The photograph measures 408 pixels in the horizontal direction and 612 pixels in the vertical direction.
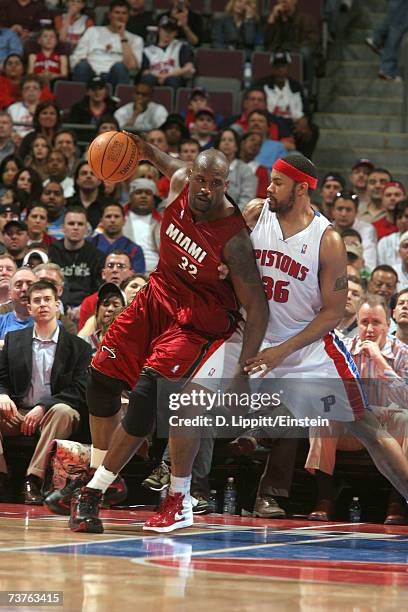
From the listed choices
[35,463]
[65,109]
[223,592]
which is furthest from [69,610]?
[65,109]

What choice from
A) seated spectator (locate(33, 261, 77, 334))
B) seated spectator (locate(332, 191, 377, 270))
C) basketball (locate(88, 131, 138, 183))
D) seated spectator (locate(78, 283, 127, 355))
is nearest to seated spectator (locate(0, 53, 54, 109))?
seated spectator (locate(332, 191, 377, 270))

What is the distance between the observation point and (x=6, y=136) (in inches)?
458

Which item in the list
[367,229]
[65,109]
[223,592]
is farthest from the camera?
[65,109]

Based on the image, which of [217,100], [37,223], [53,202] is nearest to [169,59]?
[217,100]

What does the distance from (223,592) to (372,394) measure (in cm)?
363

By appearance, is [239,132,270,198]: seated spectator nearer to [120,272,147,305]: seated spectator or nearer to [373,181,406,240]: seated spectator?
[373,181,406,240]: seated spectator

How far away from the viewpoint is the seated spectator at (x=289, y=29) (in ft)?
44.5

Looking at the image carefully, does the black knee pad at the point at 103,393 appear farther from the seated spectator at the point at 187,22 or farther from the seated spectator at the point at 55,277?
the seated spectator at the point at 187,22

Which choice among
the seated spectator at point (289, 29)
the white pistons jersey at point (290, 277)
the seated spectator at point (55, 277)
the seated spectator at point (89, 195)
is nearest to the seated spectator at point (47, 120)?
the seated spectator at point (89, 195)

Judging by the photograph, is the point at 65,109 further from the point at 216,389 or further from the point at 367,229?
the point at 216,389

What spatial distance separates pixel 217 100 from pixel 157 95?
0.70m

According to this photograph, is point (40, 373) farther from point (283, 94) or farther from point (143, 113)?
point (283, 94)

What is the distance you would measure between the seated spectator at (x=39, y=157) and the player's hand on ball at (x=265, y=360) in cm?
641

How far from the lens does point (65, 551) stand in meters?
4.18
